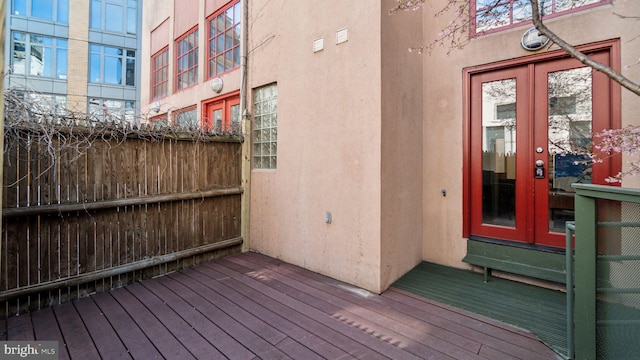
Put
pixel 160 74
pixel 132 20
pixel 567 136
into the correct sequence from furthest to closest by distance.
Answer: pixel 132 20, pixel 160 74, pixel 567 136

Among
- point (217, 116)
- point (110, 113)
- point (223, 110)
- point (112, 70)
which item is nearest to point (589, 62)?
point (110, 113)

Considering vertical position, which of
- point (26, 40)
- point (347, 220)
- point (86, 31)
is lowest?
point (347, 220)

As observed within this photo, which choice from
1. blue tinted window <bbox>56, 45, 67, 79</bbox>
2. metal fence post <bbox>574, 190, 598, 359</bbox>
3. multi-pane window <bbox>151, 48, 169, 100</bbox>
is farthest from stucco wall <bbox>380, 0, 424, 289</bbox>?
blue tinted window <bbox>56, 45, 67, 79</bbox>

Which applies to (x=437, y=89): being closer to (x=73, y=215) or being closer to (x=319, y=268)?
(x=319, y=268)

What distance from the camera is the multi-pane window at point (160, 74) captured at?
800cm

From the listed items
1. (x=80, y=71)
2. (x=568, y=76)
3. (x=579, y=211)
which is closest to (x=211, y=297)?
(x=579, y=211)

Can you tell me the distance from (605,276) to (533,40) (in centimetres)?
239

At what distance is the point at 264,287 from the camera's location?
317cm

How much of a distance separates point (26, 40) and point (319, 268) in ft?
54.3

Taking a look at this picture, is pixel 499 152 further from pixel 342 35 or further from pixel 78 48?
pixel 78 48

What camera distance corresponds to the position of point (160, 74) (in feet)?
27.2

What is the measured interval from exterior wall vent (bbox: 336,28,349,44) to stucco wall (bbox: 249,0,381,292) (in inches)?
2.1

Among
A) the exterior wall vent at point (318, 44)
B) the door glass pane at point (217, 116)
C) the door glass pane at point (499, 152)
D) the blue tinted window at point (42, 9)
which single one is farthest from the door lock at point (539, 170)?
the blue tinted window at point (42, 9)

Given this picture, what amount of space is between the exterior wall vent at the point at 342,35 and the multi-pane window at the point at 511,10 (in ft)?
4.42
